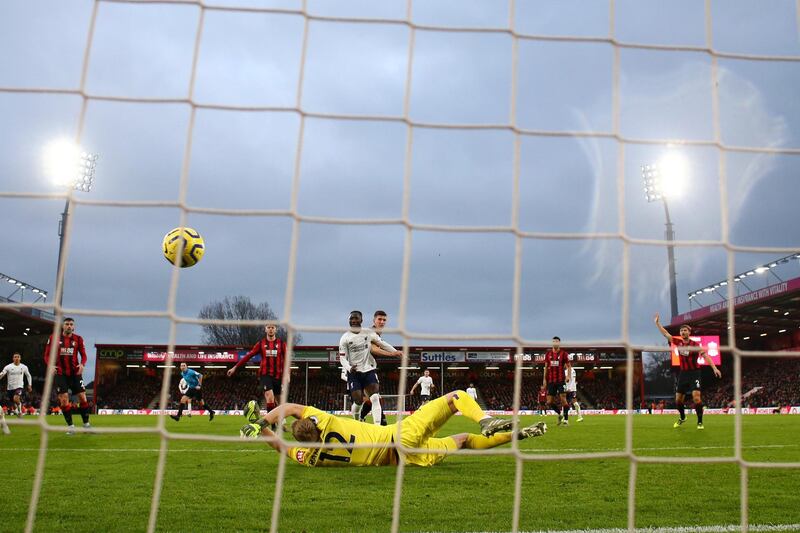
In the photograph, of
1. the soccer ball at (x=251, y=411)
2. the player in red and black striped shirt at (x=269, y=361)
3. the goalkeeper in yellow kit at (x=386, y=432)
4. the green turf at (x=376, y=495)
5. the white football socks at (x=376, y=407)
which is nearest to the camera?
the green turf at (x=376, y=495)

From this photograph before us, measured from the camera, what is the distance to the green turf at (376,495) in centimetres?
342

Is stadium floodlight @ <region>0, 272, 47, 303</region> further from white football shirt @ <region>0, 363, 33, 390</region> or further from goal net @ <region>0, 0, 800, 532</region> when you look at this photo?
goal net @ <region>0, 0, 800, 532</region>

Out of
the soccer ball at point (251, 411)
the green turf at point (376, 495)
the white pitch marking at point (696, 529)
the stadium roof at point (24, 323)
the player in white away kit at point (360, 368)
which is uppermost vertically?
the stadium roof at point (24, 323)

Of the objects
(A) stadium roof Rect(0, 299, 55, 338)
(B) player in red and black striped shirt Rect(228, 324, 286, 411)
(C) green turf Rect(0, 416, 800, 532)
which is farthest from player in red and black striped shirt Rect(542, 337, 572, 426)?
(A) stadium roof Rect(0, 299, 55, 338)

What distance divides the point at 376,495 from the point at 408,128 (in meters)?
2.26

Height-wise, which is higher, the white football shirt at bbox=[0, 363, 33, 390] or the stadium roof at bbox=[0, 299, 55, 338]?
the stadium roof at bbox=[0, 299, 55, 338]

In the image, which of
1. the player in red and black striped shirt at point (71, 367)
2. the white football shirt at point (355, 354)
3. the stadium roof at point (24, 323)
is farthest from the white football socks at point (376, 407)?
the stadium roof at point (24, 323)

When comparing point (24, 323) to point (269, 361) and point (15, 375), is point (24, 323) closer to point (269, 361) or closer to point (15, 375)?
point (15, 375)

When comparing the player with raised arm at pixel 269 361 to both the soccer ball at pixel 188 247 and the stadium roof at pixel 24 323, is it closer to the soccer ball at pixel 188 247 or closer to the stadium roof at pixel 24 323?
the soccer ball at pixel 188 247

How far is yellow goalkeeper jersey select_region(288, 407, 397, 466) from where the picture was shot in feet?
16.7

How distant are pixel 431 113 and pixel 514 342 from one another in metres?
1.38

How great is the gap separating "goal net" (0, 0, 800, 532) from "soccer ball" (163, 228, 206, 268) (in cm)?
118

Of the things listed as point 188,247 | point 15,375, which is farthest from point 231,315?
point 188,247

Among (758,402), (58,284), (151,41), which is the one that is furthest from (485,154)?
(758,402)
